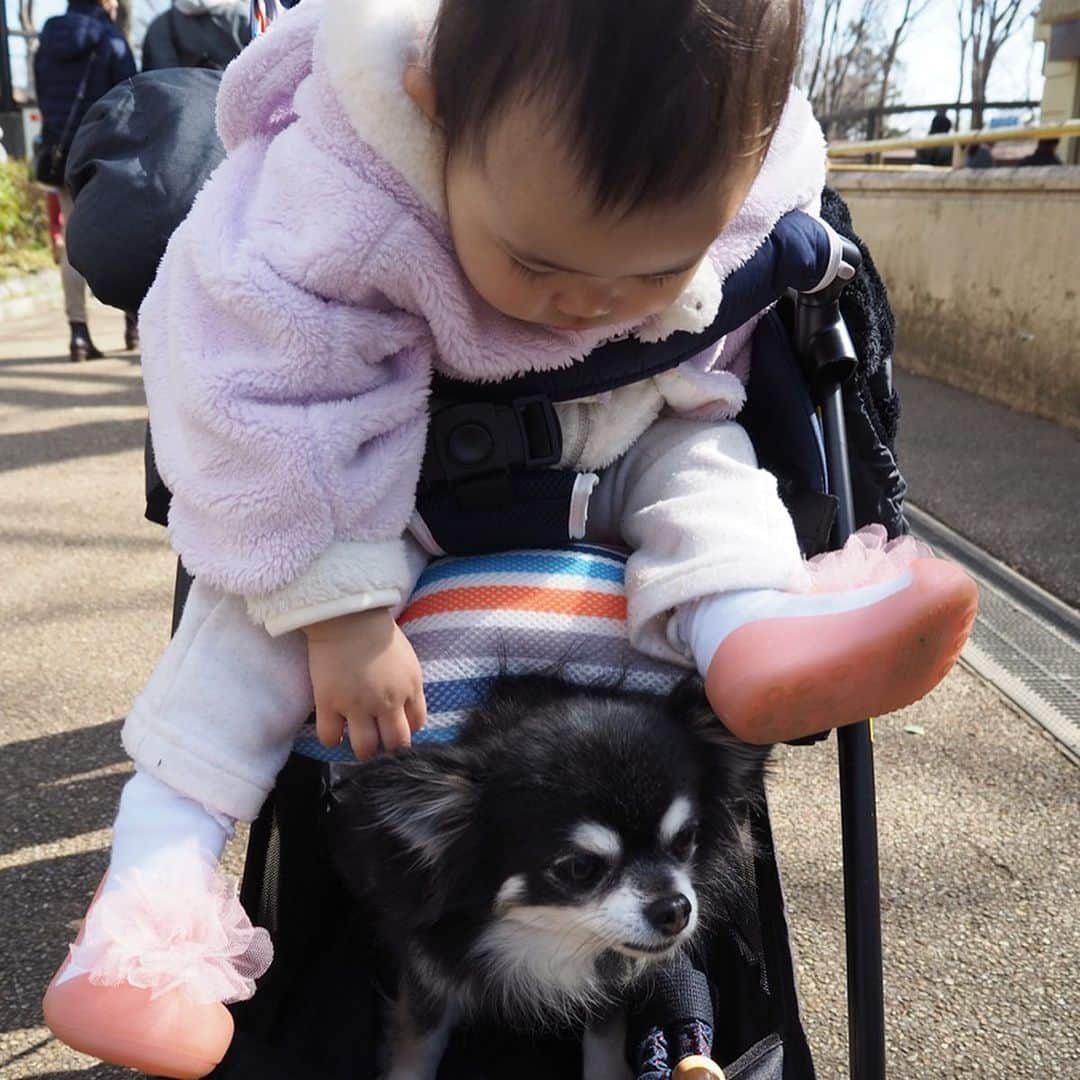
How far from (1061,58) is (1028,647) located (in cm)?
1376

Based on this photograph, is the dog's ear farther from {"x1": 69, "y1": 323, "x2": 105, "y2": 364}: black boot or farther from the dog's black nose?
{"x1": 69, "y1": 323, "x2": 105, "y2": 364}: black boot

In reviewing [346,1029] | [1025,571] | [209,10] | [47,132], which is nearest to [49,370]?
[47,132]

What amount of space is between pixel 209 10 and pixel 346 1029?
2743mm

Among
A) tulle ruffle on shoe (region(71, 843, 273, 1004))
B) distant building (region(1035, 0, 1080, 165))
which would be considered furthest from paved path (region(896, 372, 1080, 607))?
distant building (region(1035, 0, 1080, 165))

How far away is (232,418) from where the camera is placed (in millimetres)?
1220

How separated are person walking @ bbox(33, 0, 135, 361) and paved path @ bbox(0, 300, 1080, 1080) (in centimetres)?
270

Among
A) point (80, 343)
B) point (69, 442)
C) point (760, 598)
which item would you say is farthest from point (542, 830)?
point (80, 343)

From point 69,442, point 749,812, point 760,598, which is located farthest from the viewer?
point 69,442

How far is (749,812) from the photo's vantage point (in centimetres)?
145

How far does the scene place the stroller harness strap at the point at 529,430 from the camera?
4.34 ft

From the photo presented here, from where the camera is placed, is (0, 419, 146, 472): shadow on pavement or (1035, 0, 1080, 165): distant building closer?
(0, 419, 146, 472): shadow on pavement

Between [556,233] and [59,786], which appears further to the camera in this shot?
[59,786]

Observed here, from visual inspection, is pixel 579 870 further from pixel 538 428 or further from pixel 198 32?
pixel 198 32

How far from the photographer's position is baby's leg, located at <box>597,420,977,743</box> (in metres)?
1.14
